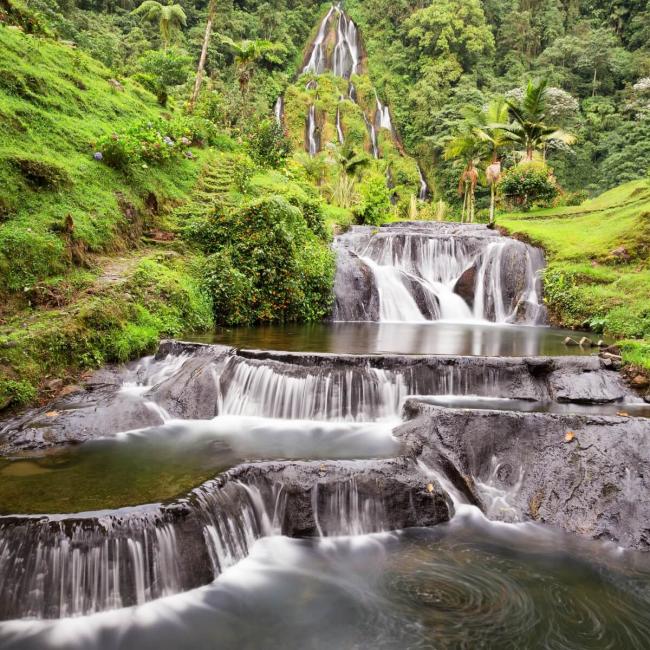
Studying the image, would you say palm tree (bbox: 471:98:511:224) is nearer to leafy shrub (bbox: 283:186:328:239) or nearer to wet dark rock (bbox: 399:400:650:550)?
leafy shrub (bbox: 283:186:328:239)

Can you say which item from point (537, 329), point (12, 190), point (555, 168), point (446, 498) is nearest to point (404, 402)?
point (446, 498)

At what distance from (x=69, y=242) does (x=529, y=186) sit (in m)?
19.3

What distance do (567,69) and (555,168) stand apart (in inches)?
514

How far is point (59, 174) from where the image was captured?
941 centimetres

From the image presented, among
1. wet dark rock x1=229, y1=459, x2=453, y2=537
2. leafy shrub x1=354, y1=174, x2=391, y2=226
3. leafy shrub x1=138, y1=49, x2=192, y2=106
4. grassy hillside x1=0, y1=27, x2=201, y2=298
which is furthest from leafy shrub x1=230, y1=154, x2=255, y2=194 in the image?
wet dark rock x1=229, y1=459, x2=453, y2=537

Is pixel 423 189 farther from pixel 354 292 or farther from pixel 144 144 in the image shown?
pixel 144 144

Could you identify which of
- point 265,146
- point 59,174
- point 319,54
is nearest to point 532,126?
point 265,146

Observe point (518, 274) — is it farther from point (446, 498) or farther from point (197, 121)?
point (197, 121)

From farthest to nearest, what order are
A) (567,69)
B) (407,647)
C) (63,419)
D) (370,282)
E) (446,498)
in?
(567,69) < (370,282) < (63,419) < (446,498) < (407,647)

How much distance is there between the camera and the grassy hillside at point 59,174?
8.11m

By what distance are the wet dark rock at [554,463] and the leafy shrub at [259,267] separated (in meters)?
5.95

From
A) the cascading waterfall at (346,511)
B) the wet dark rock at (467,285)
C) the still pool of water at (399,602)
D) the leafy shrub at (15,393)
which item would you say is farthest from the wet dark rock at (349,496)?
the wet dark rock at (467,285)

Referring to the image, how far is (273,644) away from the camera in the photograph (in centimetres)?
359

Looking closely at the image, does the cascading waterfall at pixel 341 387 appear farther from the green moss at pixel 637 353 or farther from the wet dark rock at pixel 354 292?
the wet dark rock at pixel 354 292
